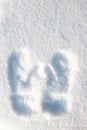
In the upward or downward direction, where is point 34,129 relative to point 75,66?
downward

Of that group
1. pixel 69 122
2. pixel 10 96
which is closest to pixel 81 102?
pixel 69 122

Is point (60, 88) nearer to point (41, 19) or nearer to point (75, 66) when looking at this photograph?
point (75, 66)
